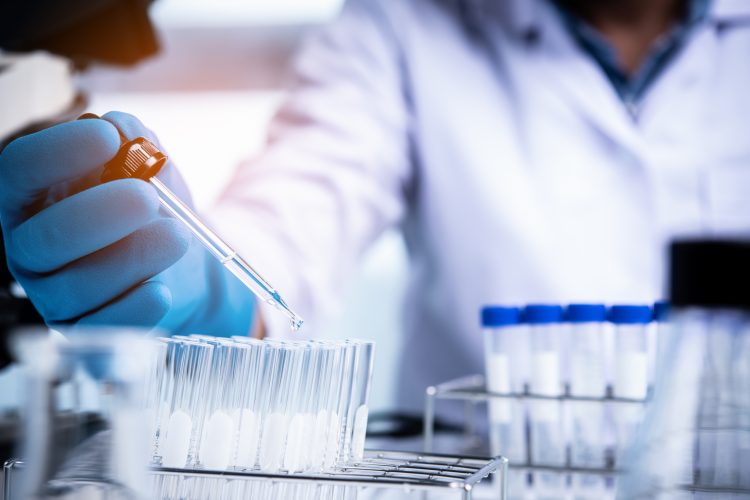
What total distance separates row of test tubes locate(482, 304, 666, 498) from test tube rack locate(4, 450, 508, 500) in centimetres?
17

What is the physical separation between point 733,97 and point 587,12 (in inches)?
14.4

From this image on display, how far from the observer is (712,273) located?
0.44 m

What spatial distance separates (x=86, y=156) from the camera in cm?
71

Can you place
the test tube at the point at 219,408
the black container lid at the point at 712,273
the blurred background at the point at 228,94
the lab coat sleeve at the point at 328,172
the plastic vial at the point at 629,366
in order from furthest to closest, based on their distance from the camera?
the blurred background at the point at 228,94 → the lab coat sleeve at the point at 328,172 → the plastic vial at the point at 629,366 → the test tube at the point at 219,408 → the black container lid at the point at 712,273

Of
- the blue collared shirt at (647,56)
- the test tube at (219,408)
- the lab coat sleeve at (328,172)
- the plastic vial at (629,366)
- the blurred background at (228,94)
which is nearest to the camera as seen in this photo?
the test tube at (219,408)

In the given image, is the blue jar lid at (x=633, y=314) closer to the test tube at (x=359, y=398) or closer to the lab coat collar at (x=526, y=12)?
the test tube at (x=359, y=398)

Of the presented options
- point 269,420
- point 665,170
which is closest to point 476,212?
point 665,170

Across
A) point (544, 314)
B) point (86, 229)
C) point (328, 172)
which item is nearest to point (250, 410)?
point (86, 229)

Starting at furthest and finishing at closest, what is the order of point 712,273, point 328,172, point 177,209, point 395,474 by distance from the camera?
point 328,172, point 177,209, point 395,474, point 712,273

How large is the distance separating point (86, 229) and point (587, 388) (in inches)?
20.7

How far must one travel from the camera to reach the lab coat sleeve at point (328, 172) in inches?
61.4

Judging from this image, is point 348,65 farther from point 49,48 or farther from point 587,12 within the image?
point 49,48

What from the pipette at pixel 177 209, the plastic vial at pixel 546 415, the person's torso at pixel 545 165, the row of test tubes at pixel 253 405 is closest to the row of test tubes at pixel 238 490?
the row of test tubes at pixel 253 405

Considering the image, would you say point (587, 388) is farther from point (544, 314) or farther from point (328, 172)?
point (328, 172)
